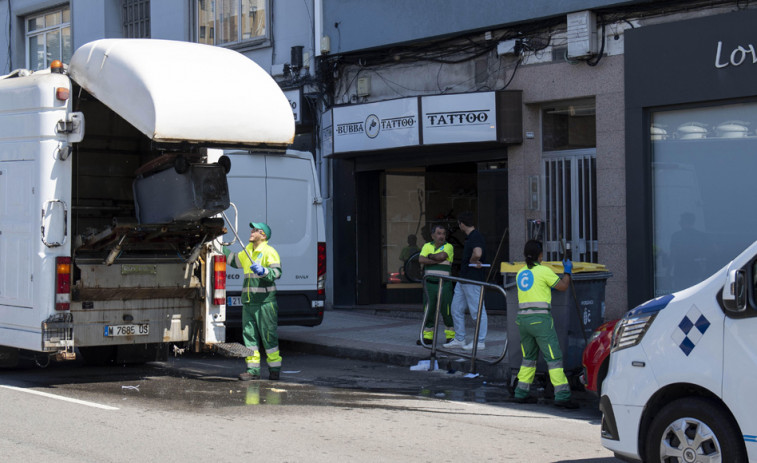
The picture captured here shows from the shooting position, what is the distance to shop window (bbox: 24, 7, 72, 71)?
77.5 feet

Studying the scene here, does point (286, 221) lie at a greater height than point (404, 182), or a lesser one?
lesser

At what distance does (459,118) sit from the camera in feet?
48.4

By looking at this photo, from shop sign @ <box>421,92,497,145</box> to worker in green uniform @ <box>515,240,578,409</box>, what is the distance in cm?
565

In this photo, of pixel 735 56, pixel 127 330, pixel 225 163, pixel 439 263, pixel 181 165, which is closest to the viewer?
pixel 181 165

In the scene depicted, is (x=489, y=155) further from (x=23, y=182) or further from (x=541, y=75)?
(x=23, y=182)

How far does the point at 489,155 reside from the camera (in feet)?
49.3

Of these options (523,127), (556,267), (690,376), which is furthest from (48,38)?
(690,376)

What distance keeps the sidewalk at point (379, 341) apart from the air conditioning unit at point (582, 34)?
4.16 meters

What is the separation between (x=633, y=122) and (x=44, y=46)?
654 inches

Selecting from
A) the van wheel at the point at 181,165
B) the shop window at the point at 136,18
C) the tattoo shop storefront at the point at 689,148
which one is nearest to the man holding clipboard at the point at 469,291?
the tattoo shop storefront at the point at 689,148

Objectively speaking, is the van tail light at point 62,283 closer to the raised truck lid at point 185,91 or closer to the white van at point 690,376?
the raised truck lid at point 185,91

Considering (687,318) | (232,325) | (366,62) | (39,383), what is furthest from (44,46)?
(687,318)

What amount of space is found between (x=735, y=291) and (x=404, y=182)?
487 inches

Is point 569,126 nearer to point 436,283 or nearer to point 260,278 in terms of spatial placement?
point 436,283
